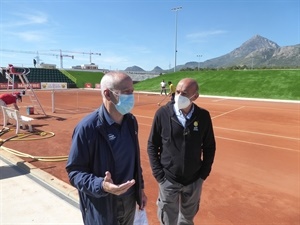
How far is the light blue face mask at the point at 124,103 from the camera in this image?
2484mm

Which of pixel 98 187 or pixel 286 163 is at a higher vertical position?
pixel 98 187

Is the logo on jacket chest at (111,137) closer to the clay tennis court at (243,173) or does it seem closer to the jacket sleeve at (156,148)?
the jacket sleeve at (156,148)

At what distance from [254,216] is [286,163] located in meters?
3.78

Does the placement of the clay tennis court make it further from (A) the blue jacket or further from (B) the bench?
(A) the blue jacket

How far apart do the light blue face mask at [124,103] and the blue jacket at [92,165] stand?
158 mm

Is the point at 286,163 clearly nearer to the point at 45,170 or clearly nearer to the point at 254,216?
the point at 254,216

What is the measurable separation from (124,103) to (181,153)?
127 cm

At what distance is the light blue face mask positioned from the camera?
2.48 meters

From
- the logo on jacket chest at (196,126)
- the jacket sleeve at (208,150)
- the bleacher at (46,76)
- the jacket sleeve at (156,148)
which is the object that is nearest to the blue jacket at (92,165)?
the jacket sleeve at (156,148)

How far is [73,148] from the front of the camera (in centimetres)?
238

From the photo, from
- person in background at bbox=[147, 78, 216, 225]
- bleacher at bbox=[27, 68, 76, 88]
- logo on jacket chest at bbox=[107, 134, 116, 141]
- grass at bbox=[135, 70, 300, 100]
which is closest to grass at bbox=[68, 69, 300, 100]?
grass at bbox=[135, 70, 300, 100]

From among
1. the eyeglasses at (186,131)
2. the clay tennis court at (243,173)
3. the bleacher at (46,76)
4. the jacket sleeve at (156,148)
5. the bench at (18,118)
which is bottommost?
the clay tennis court at (243,173)

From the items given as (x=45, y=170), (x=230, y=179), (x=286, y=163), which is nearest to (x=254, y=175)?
(x=230, y=179)

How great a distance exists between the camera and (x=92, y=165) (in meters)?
2.46
